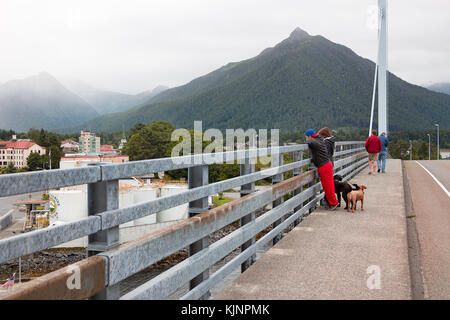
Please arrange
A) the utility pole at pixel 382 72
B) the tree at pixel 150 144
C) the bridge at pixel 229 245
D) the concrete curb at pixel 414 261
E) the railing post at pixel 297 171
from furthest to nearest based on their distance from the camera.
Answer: the tree at pixel 150 144, the utility pole at pixel 382 72, the railing post at pixel 297 171, the concrete curb at pixel 414 261, the bridge at pixel 229 245

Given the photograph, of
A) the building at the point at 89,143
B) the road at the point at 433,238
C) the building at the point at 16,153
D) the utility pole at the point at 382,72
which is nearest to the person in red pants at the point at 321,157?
the road at the point at 433,238

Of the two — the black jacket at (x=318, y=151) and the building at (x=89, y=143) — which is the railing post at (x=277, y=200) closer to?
the black jacket at (x=318, y=151)

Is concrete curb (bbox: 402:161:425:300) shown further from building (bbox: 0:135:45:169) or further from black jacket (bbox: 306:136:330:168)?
building (bbox: 0:135:45:169)

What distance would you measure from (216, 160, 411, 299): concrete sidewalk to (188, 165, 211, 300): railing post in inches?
14.3

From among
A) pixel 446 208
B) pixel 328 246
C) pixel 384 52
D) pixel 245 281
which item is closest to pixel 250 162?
pixel 245 281

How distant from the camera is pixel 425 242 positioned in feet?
22.5

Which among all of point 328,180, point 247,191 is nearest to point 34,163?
point 328,180

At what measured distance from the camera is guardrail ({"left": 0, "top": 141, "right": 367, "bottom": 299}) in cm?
198

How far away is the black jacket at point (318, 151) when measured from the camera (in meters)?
8.23

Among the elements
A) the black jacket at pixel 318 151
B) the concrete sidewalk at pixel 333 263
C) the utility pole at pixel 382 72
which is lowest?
the concrete sidewalk at pixel 333 263

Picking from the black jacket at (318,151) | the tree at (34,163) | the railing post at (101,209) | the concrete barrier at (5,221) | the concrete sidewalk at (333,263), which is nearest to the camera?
the railing post at (101,209)

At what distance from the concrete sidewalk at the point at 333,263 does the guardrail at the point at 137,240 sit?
0.35 m

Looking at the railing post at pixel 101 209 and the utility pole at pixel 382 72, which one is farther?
the utility pole at pixel 382 72

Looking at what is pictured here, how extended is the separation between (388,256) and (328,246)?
791 mm
